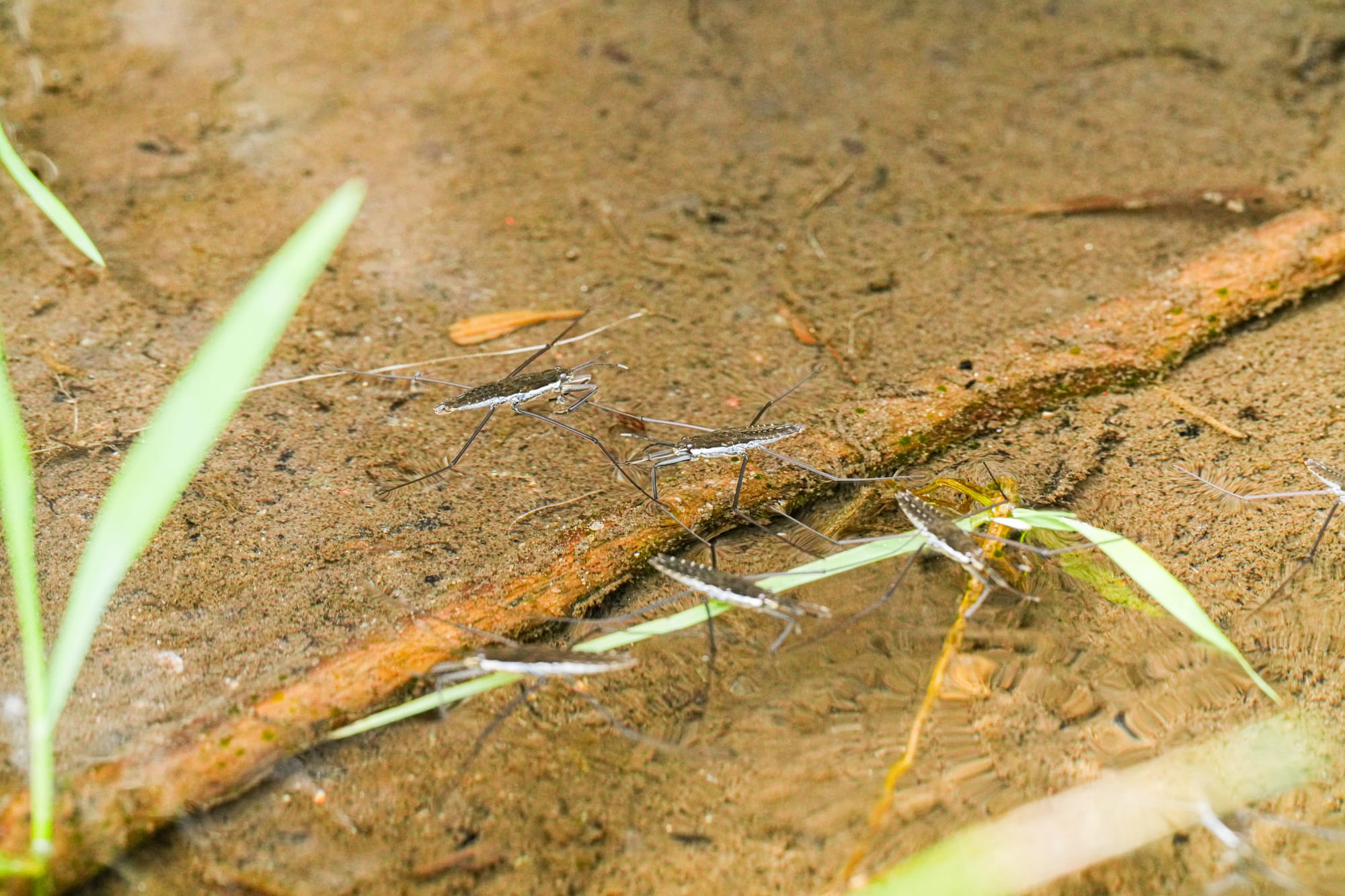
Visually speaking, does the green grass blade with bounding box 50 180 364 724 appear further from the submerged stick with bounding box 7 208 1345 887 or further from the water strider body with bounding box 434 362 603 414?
the water strider body with bounding box 434 362 603 414

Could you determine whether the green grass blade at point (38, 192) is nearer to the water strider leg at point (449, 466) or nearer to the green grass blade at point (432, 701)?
the water strider leg at point (449, 466)

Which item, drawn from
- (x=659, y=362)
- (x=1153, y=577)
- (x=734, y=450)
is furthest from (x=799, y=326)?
(x=1153, y=577)

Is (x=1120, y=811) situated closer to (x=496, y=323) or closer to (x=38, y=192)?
(x=496, y=323)

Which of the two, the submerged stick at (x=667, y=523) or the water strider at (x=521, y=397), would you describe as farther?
the water strider at (x=521, y=397)

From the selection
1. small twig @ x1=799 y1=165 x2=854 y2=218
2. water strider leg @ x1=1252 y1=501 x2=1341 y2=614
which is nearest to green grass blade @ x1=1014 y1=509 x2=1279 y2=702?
water strider leg @ x1=1252 y1=501 x2=1341 y2=614

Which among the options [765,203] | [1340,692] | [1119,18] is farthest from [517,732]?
[1119,18]

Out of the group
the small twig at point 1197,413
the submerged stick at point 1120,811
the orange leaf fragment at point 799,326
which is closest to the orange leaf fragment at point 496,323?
the orange leaf fragment at point 799,326
